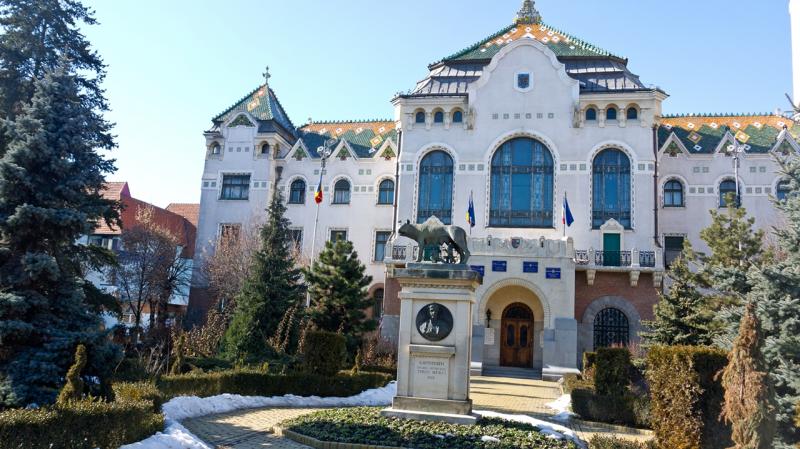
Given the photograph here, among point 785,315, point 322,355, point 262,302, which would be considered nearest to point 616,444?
point 785,315

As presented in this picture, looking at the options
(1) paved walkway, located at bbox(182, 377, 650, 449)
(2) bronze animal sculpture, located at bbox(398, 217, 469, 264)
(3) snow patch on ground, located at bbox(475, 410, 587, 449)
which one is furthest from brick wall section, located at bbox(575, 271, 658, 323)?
(2) bronze animal sculpture, located at bbox(398, 217, 469, 264)

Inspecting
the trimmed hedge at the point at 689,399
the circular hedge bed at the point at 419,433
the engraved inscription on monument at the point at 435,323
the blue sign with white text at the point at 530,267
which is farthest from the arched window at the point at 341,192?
the trimmed hedge at the point at 689,399

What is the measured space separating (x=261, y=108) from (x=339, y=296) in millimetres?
20151

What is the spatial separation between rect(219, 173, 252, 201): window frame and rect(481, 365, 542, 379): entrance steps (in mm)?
18423

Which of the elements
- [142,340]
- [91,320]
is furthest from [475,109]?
[91,320]

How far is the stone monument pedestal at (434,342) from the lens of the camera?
14.1m

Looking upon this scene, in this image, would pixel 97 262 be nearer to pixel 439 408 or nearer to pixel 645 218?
pixel 439 408

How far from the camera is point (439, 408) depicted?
14.0m

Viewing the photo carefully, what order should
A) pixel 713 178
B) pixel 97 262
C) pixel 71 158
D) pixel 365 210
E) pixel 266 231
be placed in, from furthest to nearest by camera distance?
1. pixel 365 210
2. pixel 713 178
3. pixel 266 231
4. pixel 97 262
5. pixel 71 158

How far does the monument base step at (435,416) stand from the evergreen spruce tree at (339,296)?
10879 mm

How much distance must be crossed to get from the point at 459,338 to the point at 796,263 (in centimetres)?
682

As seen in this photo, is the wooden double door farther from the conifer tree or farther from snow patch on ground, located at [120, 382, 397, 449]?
the conifer tree

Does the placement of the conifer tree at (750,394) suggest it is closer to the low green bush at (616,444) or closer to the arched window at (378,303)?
the low green bush at (616,444)

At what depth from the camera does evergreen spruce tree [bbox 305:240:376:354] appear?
84.0ft
